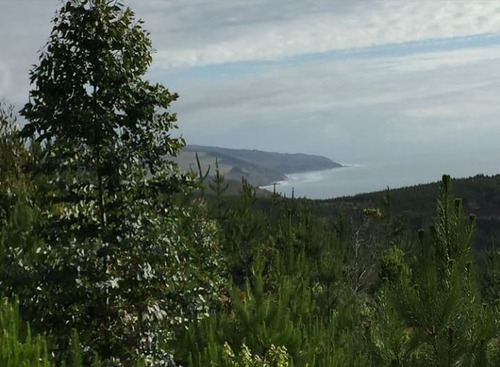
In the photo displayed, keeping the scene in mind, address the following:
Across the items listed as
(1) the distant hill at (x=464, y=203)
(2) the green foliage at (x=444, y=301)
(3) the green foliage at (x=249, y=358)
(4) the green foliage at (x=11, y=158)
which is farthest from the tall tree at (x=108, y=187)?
(1) the distant hill at (x=464, y=203)

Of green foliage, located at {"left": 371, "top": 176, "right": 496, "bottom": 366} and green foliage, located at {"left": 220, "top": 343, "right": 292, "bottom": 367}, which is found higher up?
green foliage, located at {"left": 371, "top": 176, "right": 496, "bottom": 366}

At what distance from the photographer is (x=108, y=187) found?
26.3ft

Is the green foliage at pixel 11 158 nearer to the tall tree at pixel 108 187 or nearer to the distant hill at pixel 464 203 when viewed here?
the tall tree at pixel 108 187

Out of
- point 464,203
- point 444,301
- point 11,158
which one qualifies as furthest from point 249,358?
point 464,203

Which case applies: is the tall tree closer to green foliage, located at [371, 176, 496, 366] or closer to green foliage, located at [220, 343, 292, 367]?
green foliage, located at [220, 343, 292, 367]

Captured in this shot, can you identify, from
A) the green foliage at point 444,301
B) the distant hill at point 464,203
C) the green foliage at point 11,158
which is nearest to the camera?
the green foliage at point 444,301

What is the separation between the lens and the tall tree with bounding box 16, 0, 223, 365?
25.8ft

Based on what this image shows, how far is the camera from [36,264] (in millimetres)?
7934

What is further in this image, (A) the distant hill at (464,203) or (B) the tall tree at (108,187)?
(A) the distant hill at (464,203)

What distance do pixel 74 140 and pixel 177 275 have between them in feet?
7.37

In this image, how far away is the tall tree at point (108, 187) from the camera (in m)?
7.85

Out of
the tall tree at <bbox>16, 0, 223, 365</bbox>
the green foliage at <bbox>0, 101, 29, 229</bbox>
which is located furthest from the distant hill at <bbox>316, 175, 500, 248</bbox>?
the tall tree at <bbox>16, 0, 223, 365</bbox>

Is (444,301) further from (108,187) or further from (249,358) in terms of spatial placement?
(108,187)

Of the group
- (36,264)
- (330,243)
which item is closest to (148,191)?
(36,264)
